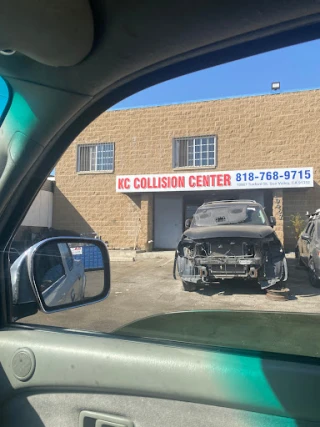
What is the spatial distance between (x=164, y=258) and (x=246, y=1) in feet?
10.1

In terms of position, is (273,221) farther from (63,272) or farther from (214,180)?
(63,272)

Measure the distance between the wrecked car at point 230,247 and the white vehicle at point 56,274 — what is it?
5.62ft

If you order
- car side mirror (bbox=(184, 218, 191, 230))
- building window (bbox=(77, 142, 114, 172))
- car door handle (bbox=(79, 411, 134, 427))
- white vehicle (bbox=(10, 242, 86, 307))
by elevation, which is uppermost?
building window (bbox=(77, 142, 114, 172))

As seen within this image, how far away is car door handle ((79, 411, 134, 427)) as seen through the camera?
4.55 ft

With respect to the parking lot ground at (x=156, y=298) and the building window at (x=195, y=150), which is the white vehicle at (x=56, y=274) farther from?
the building window at (x=195, y=150)

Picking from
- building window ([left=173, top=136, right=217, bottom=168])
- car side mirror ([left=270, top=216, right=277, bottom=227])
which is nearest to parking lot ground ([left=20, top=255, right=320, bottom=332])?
building window ([left=173, top=136, right=217, bottom=168])

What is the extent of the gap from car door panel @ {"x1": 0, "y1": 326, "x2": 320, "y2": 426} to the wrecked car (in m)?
1.82

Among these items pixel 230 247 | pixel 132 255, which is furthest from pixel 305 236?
pixel 132 255

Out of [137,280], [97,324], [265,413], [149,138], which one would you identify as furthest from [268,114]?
[265,413]

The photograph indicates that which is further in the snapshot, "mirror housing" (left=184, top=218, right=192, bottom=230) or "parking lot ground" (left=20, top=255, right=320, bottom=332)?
"mirror housing" (left=184, top=218, right=192, bottom=230)

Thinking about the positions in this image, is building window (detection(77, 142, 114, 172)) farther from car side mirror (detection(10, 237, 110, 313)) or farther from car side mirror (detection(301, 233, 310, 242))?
car side mirror (detection(301, 233, 310, 242))

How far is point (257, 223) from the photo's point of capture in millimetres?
5551

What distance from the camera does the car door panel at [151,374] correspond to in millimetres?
1181

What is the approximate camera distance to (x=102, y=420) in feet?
4.62
